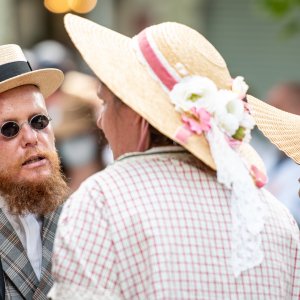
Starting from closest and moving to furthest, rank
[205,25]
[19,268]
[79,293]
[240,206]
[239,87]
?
1. [79,293]
2. [240,206]
3. [239,87]
4. [19,268]
5. [205,25]

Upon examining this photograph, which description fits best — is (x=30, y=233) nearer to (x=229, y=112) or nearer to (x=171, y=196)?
(x=171, y=196)

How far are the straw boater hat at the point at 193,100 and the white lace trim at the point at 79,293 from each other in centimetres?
41

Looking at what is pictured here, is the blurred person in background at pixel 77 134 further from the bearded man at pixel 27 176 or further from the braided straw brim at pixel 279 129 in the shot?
the braided straw brim at pixel 279 129

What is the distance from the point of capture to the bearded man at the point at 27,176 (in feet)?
12.5

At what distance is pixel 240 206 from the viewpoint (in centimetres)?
310

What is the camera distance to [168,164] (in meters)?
3.11

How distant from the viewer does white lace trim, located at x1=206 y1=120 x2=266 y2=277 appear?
3.06 meters

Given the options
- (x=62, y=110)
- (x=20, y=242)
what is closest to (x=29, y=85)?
(x=20, y=242)

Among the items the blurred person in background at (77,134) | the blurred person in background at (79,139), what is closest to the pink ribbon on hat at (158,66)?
the blurred person in background at (77,134)

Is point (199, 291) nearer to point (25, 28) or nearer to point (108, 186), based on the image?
point (108, 186)

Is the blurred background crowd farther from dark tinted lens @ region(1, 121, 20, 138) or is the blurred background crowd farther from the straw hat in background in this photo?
dark tinted lens @ region(1, 121, 20, 138)

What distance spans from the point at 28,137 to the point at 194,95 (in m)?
1.08

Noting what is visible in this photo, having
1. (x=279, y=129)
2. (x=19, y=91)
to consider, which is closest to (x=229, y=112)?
(x=279, y=129)

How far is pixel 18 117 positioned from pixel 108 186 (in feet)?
3.53
